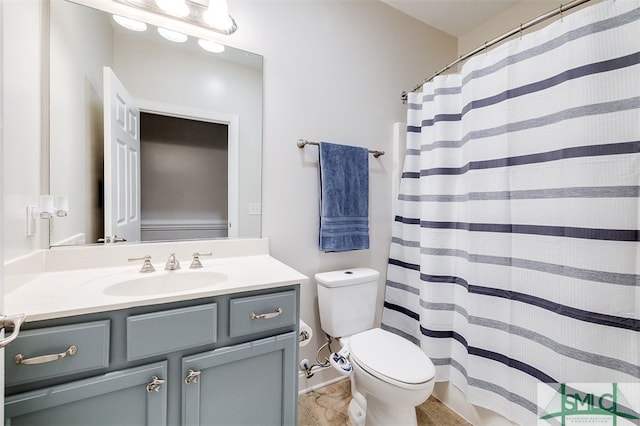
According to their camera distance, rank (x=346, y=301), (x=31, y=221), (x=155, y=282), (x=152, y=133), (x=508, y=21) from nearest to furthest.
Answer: (x=31, y=221)
(x=155, y=282)
(x=152, y=133)
(x=346, y=301)
(x=508, y=21)

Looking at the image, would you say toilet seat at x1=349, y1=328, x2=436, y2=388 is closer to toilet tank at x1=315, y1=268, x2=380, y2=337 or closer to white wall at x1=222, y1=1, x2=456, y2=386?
toilet tank at x1=315, y1=268, x2=380, y2=337

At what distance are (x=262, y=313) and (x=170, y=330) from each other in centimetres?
30

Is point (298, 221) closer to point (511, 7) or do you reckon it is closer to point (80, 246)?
point (80, 246)

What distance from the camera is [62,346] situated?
0.74 m

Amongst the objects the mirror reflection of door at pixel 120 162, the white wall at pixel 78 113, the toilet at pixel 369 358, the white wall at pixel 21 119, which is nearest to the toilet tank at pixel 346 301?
the toilet at pixel 369 358

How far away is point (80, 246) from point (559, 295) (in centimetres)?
198

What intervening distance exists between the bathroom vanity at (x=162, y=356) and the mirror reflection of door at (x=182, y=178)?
28cm

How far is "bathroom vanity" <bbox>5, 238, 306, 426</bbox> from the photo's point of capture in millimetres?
723

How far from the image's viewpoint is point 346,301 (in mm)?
1583

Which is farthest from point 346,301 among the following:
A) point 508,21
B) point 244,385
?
point 508,21

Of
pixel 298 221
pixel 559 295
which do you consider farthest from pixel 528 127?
pixel 298 221

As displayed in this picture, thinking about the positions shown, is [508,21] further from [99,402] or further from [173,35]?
[99,402]

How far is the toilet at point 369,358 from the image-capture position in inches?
44.7

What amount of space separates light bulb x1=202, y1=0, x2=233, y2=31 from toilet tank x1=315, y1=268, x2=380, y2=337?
1409mm
